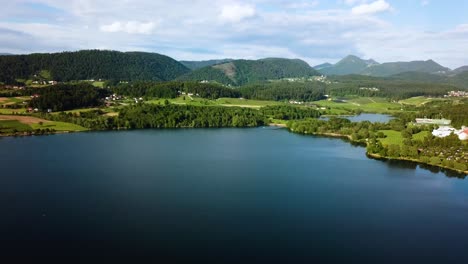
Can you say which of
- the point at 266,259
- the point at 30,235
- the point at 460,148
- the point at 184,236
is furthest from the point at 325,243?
the point at 460,148

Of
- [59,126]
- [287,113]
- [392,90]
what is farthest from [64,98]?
[392,90]

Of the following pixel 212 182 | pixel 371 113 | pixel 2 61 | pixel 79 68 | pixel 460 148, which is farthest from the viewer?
pixel 79 68

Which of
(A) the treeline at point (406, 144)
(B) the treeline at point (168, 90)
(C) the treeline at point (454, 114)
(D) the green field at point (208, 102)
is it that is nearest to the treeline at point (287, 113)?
(D) the green field at point (208, 102)

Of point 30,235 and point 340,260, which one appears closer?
point 340,260

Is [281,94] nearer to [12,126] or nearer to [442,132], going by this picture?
[442,132]

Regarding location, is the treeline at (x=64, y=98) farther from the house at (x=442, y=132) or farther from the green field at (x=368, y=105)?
the house at (x=442, y=132)

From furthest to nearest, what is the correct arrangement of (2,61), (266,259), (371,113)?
1. (2,61)
2. (371,113)
3. (266,259)

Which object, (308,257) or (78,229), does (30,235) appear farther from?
(308,257)
